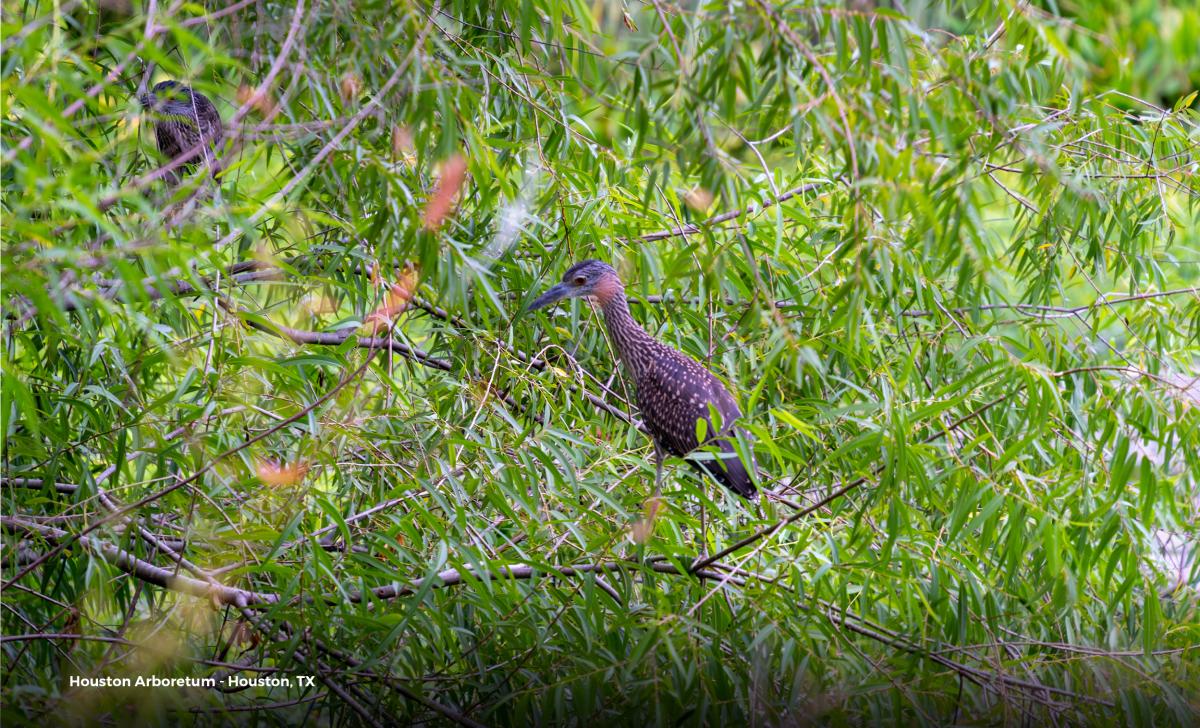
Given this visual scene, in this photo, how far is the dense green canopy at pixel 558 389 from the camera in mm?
2504

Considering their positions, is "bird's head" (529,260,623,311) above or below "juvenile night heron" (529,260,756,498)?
above

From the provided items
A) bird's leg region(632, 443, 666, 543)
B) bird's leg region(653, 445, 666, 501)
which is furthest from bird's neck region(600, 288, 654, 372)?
bird's leg region(632, 443, 666, 543)

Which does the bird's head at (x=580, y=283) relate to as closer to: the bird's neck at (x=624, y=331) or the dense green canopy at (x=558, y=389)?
the dense green canopy at (x=558, y=389)

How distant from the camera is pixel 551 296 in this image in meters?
3.91

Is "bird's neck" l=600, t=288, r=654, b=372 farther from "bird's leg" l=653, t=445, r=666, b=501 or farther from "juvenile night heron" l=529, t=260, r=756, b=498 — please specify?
"bird's leg" l=653, t=445, r=666, b=501

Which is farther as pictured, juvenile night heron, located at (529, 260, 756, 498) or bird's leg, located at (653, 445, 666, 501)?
juvenile night heron, located at (529, 260, 756, 498)

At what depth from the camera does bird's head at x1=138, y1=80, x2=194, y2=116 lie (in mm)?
3082

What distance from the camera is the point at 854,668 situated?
10.6 ft

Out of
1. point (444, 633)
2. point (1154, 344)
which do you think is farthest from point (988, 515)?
point (1154, 344)

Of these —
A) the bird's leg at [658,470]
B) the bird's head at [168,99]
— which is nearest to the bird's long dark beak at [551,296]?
the bird's leg at [658,470]

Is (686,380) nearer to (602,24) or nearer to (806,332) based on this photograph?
(806,332)

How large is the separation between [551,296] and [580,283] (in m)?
0.13

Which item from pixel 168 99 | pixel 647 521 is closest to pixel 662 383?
pixel 647 521

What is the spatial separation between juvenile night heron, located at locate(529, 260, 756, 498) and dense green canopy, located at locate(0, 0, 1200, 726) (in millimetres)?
111
